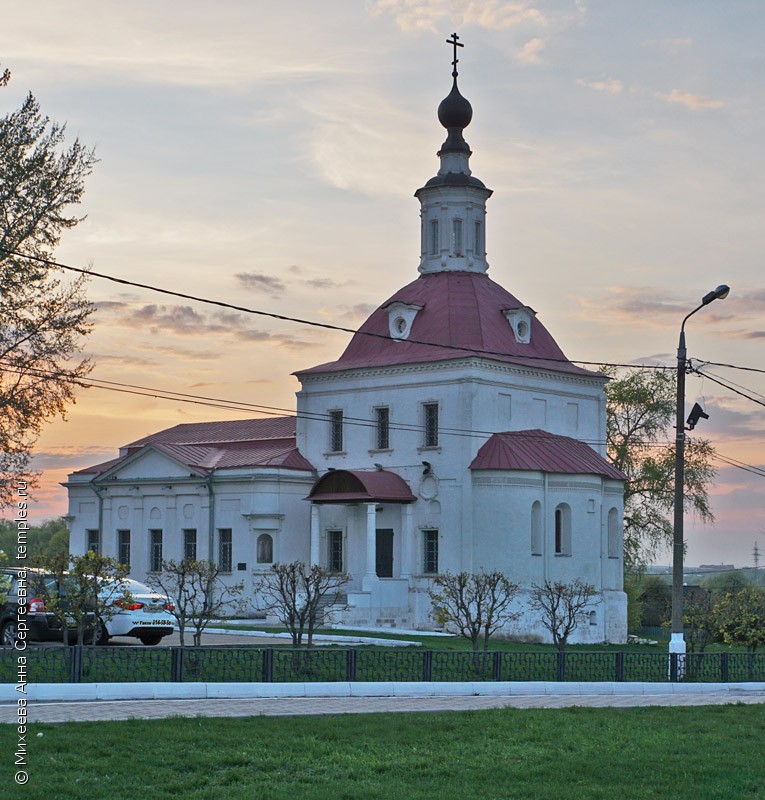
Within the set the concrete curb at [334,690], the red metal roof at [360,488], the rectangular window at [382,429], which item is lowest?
the concrete curb at [334,690]

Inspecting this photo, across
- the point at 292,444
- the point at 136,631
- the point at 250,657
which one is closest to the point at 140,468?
the point at 292,444

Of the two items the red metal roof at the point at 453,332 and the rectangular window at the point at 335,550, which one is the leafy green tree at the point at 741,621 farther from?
the rectangular window at the point at 335,550

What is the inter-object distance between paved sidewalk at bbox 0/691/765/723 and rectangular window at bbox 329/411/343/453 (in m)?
27.0

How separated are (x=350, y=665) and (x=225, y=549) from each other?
2758 cm

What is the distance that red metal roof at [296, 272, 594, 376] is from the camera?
46.2 metres

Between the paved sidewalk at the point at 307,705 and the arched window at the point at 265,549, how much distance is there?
26.0 m

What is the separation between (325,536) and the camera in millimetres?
47531

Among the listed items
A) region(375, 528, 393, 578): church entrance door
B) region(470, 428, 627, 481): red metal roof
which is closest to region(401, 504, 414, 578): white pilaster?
region(375, 528, 393, 578): church entrance door

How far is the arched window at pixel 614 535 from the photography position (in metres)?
47.4

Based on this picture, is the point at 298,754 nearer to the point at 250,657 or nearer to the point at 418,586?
the point at 250,657

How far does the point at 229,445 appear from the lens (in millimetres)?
54125

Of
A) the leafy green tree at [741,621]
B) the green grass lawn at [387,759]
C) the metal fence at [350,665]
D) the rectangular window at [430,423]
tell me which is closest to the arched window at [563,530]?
the rectangular window at [430,423]

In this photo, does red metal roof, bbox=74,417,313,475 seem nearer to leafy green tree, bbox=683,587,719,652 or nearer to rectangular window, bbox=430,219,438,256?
rectangular window, bbox=430,219,438,256

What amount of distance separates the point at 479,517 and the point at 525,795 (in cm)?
3209
